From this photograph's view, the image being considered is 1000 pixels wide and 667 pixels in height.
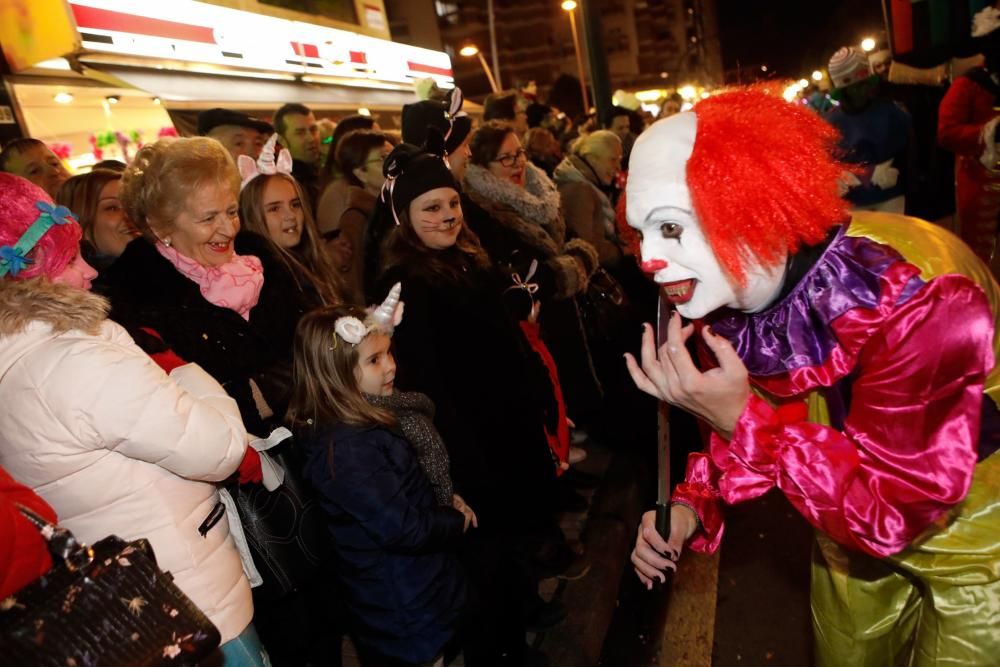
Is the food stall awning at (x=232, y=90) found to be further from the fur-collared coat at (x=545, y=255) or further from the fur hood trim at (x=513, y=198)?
the fur-collared coat at (x=545, y=255)

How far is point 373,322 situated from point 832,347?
5.05 ft

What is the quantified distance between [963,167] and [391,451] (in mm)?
4977

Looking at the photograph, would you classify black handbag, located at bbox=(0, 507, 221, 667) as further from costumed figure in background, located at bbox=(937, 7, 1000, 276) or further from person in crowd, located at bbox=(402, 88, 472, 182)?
costumed figure in background, located at bbox=(937, 7, 1000, 276)

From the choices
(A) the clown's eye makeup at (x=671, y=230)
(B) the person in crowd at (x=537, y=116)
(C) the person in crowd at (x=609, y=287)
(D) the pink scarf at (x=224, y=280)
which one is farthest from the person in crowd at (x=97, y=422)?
(B) the person in crowd at (x=537, y=116)

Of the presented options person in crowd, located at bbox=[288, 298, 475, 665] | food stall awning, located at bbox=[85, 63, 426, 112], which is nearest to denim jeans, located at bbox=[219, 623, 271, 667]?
person in crowd, located at bbox=[288, 298, 475, 665]

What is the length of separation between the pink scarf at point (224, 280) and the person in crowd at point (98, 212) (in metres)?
0.54

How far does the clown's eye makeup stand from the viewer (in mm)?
1464

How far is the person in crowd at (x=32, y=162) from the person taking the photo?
3324mm

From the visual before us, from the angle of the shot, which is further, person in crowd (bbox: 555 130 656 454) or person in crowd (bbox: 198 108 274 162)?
person in crowd (bbox: 555 130 656 454)

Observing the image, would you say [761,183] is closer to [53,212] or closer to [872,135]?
[53,212]

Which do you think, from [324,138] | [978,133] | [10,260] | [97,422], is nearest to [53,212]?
[10,260]

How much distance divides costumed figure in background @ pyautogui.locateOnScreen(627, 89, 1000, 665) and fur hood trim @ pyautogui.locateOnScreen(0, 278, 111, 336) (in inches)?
54.5

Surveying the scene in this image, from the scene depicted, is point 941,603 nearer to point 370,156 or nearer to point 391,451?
point 391,451

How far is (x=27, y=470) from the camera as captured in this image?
1.60 meters
